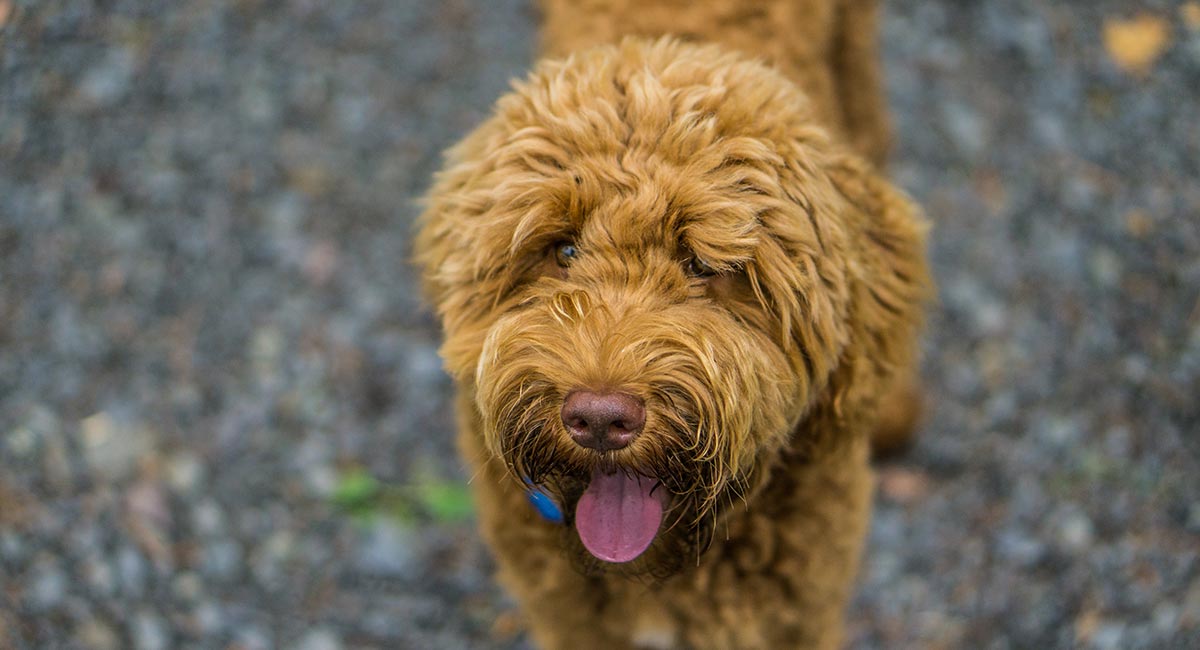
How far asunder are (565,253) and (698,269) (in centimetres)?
31

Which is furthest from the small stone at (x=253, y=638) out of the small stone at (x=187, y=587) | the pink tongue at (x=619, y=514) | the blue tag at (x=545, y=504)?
the pink tongue at (x=619, y=514)

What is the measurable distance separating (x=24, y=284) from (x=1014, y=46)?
15.2 feet

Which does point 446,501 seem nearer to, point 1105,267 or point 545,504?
point 545,504

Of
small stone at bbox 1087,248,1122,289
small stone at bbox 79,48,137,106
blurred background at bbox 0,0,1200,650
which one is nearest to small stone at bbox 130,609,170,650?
blurred background at bbox 0,0,1200,650

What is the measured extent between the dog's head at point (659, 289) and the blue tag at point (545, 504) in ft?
0.10

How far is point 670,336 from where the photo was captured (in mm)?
2234

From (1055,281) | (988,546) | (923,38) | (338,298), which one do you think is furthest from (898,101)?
(338,298)

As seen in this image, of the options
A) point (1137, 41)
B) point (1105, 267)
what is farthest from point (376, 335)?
point (1137, 41)

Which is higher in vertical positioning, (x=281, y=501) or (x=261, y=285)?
(x=261, y=285)

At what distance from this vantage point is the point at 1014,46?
207 inches

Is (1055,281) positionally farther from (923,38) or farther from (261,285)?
(261,285)

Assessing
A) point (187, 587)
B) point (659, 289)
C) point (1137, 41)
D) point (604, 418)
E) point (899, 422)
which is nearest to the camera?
point (604, 418)

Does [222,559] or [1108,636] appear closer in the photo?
[1108,636]

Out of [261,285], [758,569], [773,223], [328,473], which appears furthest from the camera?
[261,285]
